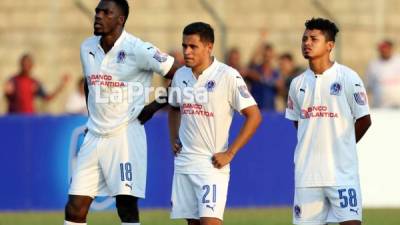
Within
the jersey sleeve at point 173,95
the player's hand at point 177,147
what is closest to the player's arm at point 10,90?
the jersey sleeve at point 173,95

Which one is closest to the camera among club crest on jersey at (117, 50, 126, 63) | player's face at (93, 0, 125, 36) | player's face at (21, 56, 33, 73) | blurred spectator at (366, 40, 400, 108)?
player's face at (93, 0, 125, 36)

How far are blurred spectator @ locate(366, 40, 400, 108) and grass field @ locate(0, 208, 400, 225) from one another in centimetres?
263

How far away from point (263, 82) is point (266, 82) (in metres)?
0.06

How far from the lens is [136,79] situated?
11695mm

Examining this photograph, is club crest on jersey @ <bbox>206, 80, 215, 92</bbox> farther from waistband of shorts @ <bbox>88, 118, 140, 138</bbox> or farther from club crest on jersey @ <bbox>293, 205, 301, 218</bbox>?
club crest on jersey @ <bbox>293, 205, 301, 218</bbox>

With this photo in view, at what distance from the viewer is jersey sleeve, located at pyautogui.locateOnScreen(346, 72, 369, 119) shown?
1084 centimetres

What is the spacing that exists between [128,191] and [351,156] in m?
2.03

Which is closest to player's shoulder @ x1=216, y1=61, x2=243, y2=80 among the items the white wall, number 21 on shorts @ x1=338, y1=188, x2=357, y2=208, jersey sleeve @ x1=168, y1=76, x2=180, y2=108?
jersey sleeve @ x1=168, y1=76, x2=180, y2=108

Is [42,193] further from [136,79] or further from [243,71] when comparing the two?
[136,79]

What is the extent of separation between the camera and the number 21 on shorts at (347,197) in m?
10.8

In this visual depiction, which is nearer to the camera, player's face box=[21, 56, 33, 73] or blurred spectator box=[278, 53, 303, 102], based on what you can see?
player's face box=[21, 56, 33, 73]

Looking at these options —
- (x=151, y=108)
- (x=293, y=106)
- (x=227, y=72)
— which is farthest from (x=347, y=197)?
(x=151, y=108)

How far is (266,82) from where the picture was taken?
20.2 metres

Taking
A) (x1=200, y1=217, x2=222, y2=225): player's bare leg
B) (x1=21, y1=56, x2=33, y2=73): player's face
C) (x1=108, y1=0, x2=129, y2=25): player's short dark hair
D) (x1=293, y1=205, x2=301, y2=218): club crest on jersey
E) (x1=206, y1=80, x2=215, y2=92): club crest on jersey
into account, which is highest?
(x1=108, y1=0, x2=129, y2=25): player's short dark hair
